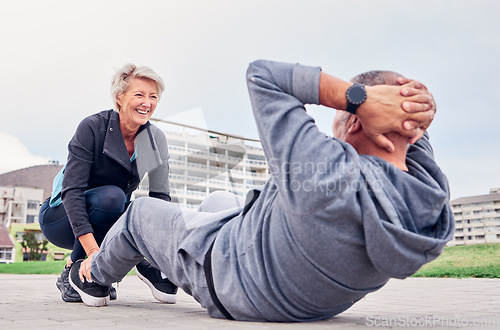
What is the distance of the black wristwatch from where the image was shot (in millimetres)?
1374

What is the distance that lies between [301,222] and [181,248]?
57 cm

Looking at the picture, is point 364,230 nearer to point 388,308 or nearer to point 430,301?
point 388,308

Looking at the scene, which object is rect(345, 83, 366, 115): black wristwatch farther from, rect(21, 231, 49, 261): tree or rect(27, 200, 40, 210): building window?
rect(27, 200, 40, 210): building window

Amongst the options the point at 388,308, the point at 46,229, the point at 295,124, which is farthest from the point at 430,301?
the point at 46,229

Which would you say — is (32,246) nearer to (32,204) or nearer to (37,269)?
(32,204)

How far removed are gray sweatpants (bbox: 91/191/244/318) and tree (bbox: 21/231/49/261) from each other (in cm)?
3320

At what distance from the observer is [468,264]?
8062 mm

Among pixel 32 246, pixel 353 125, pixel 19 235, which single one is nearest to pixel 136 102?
pixel 353 125

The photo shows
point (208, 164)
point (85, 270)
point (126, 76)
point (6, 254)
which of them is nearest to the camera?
point (85, 270)

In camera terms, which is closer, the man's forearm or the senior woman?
the man's forearm

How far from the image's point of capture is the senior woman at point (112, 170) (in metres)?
2.64

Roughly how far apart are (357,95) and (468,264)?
7.82m

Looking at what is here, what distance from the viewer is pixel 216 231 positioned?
1.75m

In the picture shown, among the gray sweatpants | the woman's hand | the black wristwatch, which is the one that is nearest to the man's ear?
the black wristwatch
